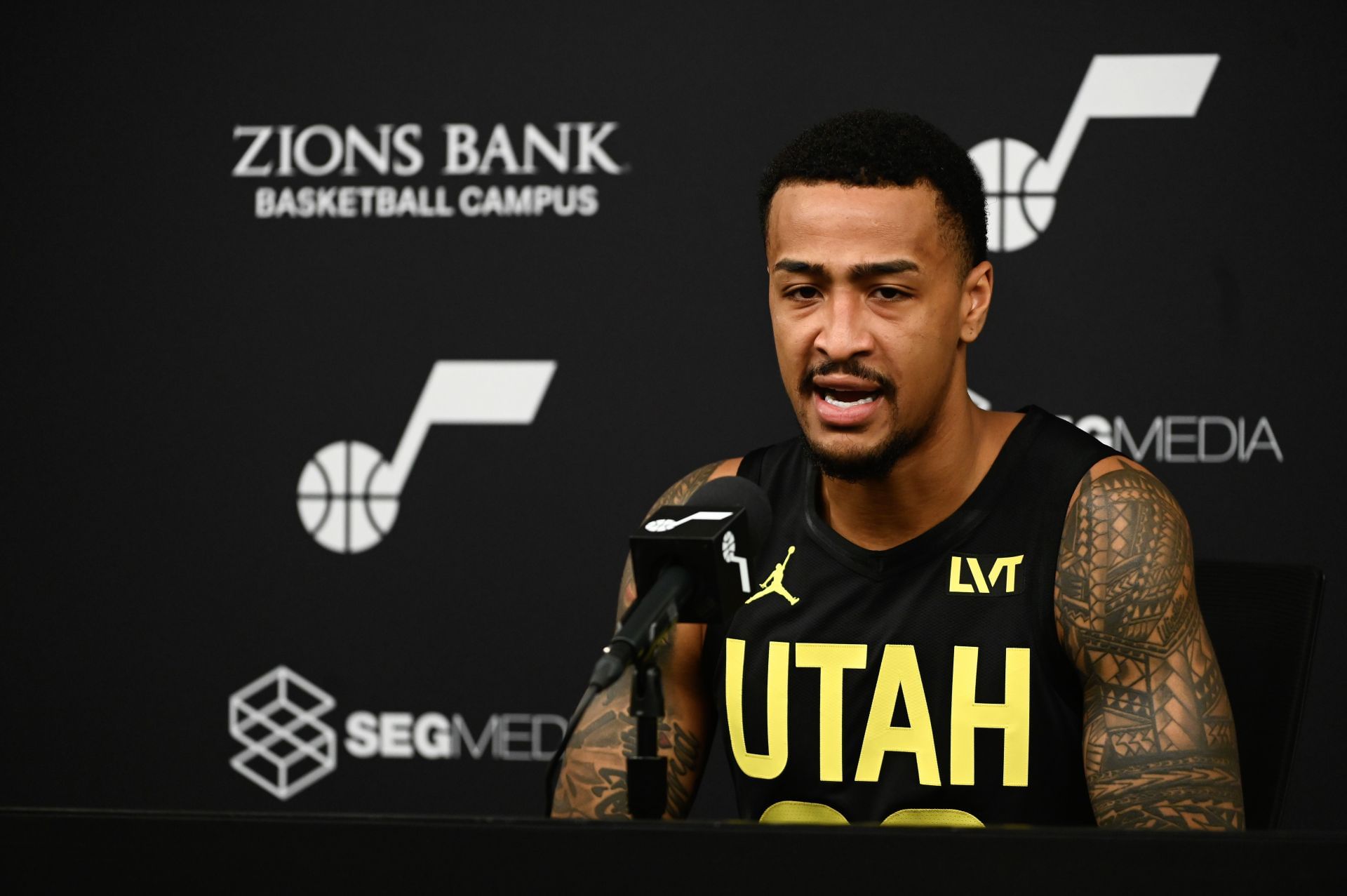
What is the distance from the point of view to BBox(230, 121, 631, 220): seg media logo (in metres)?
2.51

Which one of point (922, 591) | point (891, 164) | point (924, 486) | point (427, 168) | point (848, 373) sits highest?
point (427, 168)

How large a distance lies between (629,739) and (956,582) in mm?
428

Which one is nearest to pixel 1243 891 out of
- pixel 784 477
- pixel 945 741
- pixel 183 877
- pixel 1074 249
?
pixel 183 877

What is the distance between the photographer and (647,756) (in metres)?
0.88

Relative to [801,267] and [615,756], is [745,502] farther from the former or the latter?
[615,756]

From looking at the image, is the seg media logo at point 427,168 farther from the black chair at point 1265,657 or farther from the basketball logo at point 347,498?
the black chair at point 1265,657

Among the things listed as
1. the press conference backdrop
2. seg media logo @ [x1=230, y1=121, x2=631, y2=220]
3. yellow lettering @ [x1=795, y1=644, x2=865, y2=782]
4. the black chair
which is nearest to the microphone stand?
yellow lettering @ [x1=795, y1=644, x2=865, y2=782]

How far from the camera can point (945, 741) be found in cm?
159

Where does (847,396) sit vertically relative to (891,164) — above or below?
below

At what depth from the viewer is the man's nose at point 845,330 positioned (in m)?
1.53

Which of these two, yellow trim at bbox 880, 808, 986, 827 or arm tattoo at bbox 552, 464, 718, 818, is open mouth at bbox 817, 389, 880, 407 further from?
yellow trim at bbox 880, 808, 986, 827

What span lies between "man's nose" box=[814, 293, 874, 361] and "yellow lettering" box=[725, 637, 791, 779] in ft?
1.23

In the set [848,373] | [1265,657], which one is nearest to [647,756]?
[848,373]

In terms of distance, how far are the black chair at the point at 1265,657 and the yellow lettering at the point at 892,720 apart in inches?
14.9
